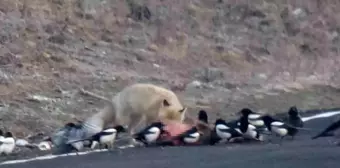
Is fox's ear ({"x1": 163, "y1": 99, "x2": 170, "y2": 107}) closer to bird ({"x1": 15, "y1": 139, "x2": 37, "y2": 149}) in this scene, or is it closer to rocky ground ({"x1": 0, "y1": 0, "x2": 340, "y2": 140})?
bird ({"x1": 15, "y1": 139, "x2": 37, "y2": 149})

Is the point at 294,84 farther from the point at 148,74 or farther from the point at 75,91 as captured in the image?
the point at 75,91

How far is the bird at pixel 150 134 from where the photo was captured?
11.0 meters

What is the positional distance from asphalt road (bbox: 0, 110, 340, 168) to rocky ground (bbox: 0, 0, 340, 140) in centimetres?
383

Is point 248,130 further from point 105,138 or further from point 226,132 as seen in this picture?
point 105,138

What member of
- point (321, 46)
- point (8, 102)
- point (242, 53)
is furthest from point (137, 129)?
point (321, 46)

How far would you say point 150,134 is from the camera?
11.0m

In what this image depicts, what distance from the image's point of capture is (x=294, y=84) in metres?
19.9

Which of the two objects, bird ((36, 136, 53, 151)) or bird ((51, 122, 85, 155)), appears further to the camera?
bird ((36, 136, 53, 151))

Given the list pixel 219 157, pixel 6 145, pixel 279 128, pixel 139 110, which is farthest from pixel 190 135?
pixel 6 145

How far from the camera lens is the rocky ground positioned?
16.6m

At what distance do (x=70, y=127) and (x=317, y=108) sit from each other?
679 centimetres

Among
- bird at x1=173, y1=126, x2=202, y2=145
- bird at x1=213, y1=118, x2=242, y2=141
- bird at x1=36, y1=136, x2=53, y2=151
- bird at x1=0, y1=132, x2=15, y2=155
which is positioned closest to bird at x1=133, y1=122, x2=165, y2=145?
bird at x1=173, y1=126, x2=202, y2=145

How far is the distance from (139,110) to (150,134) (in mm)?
1126

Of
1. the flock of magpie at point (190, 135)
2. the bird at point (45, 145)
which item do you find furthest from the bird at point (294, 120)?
the bird at point (45, 145)
